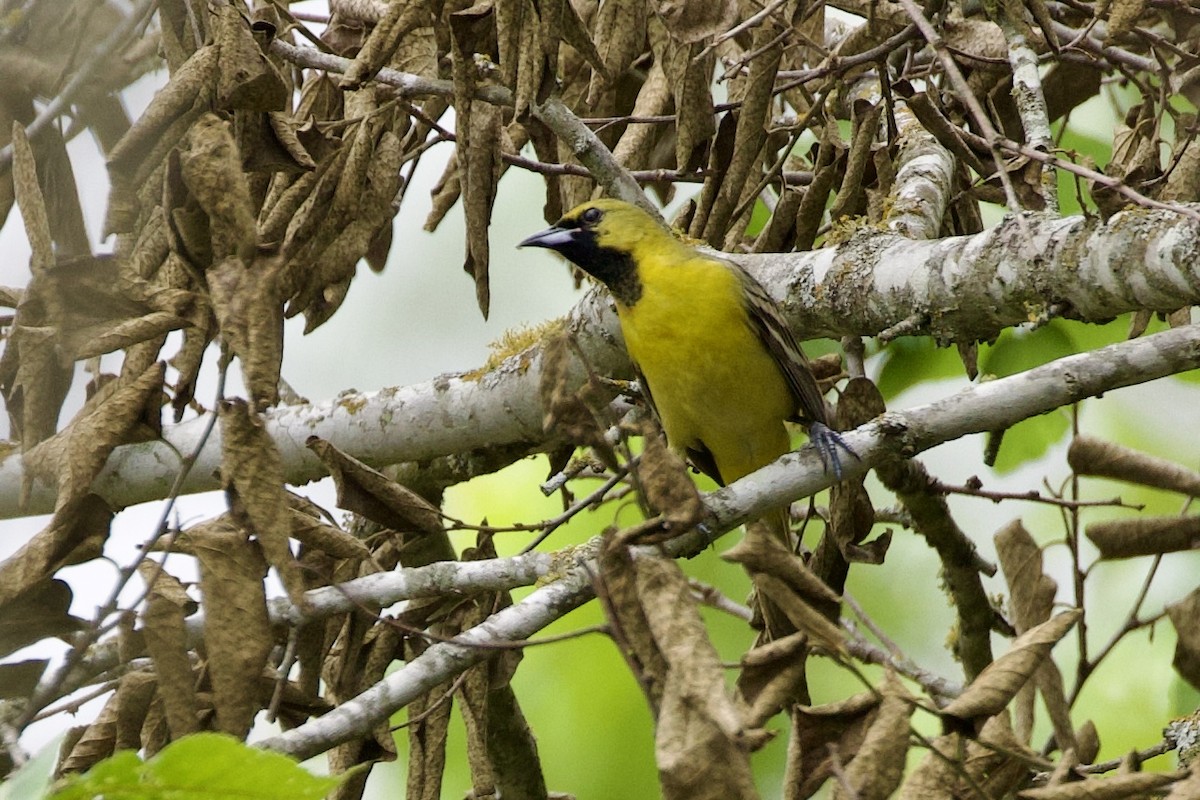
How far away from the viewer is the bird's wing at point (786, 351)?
3688mm

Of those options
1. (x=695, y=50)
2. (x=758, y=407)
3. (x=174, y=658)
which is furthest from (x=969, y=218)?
(x=174, y=658)

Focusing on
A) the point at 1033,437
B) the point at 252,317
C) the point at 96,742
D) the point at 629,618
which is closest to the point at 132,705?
the point at 96,742

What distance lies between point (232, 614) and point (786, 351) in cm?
189

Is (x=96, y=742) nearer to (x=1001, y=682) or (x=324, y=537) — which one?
(x=324, y=537)

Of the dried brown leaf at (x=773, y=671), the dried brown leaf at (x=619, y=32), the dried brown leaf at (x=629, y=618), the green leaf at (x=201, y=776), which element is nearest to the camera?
the green leaf at (x=201, y=776)

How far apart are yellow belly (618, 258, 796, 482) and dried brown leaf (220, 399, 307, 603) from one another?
1.77 m

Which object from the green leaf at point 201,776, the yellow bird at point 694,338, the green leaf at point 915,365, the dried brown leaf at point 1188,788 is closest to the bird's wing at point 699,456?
the yellow bird at point 694,338

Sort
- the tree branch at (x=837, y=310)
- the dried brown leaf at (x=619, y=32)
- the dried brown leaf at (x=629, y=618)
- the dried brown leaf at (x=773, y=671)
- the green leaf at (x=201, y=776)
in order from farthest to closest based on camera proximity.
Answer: the dried brown leaf at (x=619, y=32), the tree branch at (x=837, y=310), the dried brown leaf at (x=773, y=671), the dried brown leaf at (x=629, y=618), the green leaf at (x=201, y=776)

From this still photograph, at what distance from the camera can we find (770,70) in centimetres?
339

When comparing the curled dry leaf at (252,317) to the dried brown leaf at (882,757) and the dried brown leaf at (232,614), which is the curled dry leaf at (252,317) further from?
the dried brown leaf at (882,757)

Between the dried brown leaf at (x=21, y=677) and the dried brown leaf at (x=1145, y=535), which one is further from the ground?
the dried brown leaf at (x=21, y=677)

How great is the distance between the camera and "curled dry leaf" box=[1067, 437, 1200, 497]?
2648 mm

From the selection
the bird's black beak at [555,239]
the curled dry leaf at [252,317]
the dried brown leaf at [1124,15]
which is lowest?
the curled dry leaf at [252,317]

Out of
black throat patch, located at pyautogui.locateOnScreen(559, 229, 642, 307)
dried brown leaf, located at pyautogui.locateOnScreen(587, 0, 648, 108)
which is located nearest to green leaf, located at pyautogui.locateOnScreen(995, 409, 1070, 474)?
black throat patch, located at pyautogui.locateOnScreen(559, 229, 642, 307)
